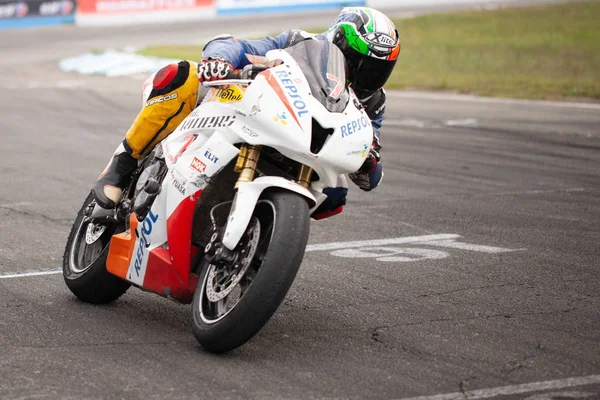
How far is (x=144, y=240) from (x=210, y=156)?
664mm

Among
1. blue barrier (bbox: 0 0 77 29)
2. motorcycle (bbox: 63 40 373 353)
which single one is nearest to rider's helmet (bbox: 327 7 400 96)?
motorcycle (bbox: 63 40 373 353)

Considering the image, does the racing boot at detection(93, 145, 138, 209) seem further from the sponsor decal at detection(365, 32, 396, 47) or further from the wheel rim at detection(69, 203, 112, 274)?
the sponsor decal at detection(365, 32, 396, 47)

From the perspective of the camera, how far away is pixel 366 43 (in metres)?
5.22

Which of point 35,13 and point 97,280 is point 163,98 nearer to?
point 97,280

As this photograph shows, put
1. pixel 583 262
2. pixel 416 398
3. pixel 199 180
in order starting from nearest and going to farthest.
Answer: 1. pixel 416 398
2. pixel 199 180
3. pixel 583 262

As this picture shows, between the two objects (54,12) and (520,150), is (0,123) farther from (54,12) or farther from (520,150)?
(54,12)

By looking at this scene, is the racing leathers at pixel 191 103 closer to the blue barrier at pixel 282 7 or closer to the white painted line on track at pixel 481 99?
the white painted line on track at pixel 481 99

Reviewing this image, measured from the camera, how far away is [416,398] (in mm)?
4320

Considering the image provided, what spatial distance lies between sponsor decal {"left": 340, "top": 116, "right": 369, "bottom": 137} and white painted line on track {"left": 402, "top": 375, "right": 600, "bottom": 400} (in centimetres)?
127

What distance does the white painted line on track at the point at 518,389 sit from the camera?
434 cm

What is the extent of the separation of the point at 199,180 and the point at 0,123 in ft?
35.3

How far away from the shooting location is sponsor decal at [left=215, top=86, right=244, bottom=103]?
510 cm

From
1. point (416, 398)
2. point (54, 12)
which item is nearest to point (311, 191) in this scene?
point (416, 398)

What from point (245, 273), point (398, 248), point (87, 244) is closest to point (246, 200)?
point (245, 273)
